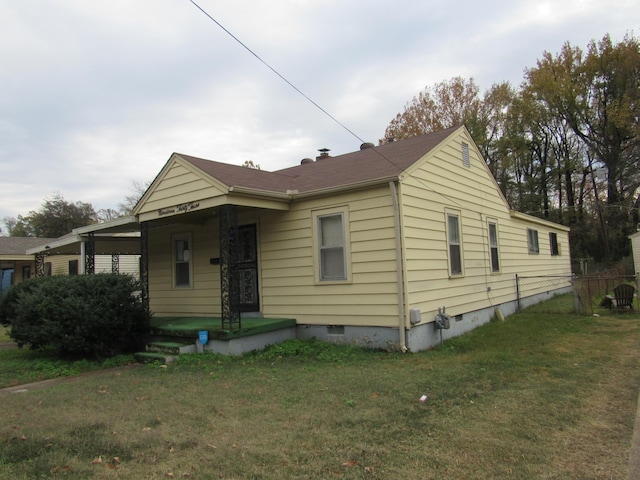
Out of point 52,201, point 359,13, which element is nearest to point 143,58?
point 359,13

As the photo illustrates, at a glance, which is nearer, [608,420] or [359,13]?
[608,420]

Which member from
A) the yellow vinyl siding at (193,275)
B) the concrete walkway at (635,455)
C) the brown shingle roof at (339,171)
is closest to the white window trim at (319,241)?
the brown shingle roof at (339,171)

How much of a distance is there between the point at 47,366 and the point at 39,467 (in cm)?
524

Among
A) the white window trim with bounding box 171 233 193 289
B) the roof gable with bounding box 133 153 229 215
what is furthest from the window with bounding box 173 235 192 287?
the roof gable with bounding box 133 153 229 215

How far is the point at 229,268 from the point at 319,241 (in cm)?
181

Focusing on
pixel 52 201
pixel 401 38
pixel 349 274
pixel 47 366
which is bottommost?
pixel 47 366

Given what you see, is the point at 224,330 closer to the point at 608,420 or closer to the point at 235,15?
the point at 235,15

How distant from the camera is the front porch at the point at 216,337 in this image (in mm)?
7770

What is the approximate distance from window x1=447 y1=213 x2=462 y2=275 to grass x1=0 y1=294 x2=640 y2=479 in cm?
253

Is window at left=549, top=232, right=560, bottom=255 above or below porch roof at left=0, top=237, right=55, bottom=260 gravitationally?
below

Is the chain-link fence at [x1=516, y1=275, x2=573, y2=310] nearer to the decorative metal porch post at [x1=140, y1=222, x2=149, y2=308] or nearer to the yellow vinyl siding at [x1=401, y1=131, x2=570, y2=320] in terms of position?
the yellow vinyl siding at [x1=401, y1=131, x2=570, y2=320]

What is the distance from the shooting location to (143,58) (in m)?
6.48

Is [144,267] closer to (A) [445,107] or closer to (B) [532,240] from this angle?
(B) [532,240]

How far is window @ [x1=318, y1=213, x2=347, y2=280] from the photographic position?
8430mm
